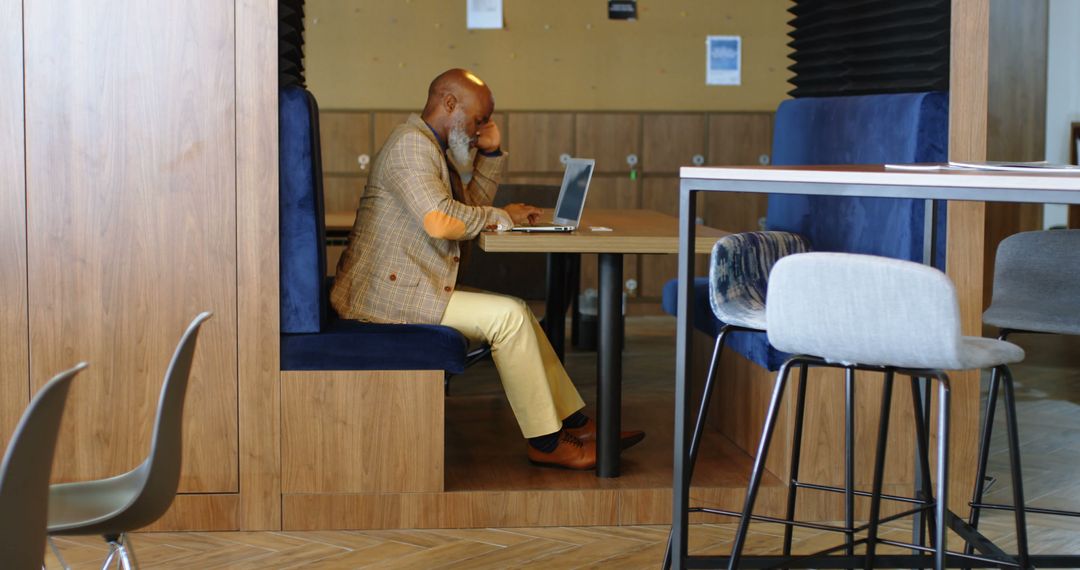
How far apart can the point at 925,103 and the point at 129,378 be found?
7.86 feet

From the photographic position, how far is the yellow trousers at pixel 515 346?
11.8 feet

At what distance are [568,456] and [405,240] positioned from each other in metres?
0.83

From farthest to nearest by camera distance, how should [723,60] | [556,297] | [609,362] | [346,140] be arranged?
[723,60] < [346,140] < [556,297] < [609,362]

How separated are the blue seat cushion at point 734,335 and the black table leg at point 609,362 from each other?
24cm

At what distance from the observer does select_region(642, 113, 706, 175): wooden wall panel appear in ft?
25.5

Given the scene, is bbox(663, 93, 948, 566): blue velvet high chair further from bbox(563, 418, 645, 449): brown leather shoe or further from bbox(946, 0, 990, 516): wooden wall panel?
bbox(563, 418, 645, 449): brown leather shoe

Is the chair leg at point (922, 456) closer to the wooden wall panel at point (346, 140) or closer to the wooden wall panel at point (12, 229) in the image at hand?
the wooden wall panel at point (12, 229)

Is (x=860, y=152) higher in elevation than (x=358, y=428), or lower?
higher

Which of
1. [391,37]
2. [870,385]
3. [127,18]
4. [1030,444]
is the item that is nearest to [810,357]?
[870,385]

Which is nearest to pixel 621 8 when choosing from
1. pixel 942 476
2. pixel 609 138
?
pixel 609 138

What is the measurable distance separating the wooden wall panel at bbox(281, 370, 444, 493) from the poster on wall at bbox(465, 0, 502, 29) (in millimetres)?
4861

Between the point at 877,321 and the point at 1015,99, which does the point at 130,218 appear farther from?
the point at 1015,99

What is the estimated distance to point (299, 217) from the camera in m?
3.40

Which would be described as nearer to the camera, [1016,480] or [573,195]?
[1016,480]
